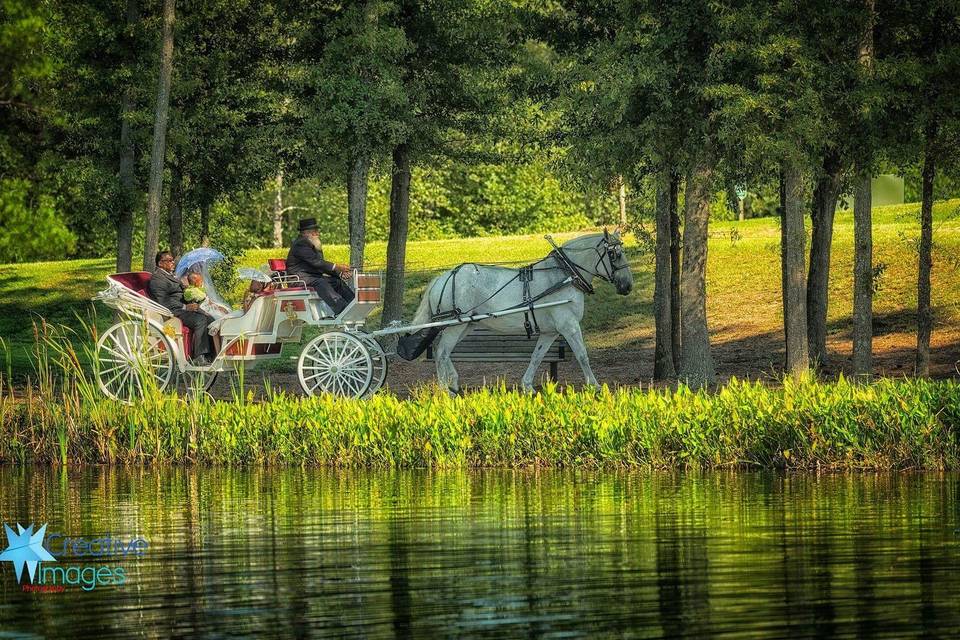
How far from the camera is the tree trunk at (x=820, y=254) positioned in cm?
2352

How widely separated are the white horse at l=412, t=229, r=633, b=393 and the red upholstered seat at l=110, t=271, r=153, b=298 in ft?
11.6

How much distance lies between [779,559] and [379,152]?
19.4 metres

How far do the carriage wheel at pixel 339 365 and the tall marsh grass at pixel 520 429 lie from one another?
130 cm

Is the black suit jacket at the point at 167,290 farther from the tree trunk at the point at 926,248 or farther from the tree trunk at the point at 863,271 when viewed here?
the tree trunk at the point at 926,248

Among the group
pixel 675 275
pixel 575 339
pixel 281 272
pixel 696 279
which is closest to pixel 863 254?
pixel 696 279

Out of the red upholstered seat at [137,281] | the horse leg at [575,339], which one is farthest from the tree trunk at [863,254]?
the red upholstered seat at [137,281]

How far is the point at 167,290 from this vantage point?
67.8 feet

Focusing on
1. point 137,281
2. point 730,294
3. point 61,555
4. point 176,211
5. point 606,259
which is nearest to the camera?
point 61,555

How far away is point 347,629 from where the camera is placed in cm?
872

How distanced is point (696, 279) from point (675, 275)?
123 inches

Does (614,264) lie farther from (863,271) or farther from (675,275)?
(675,275)

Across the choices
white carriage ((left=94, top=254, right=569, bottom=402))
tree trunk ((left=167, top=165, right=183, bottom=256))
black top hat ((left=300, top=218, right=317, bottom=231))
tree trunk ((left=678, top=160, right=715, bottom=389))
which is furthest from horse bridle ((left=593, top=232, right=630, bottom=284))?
tree trunk ((left=167, top=165, right=183, bottom=256))

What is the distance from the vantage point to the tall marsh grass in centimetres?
1603

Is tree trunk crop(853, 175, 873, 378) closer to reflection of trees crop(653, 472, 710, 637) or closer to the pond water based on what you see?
the pond water
